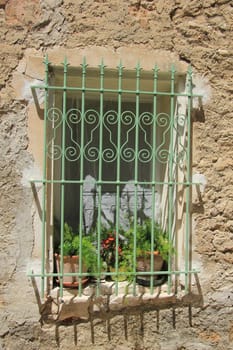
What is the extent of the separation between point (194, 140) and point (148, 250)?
32.6 inches

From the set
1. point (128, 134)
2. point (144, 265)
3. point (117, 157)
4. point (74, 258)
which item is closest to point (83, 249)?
point (74, 258)

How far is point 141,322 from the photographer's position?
2.92m

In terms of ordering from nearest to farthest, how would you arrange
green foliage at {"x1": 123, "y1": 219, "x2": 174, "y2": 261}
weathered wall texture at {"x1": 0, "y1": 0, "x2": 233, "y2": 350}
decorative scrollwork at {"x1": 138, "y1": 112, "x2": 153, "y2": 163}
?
weathered wall texture at {"x1": 0, "y1": 0, "x2": 233, "y2": 350}, green foliage at {"x1": 123, "y1": 219, "x2": 174, "y2": 261}, decorative scrollwork at {"x1": 138, "y1": 112, "x2": 153, "y2": 163}

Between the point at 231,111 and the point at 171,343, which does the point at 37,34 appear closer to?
Answer: the point at 231,111

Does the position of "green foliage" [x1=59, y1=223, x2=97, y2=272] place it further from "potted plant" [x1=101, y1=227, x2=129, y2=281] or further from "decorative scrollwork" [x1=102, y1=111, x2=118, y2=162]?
"decorative scrollwork" [x1=102, y1=111, x2=118, y2=162]

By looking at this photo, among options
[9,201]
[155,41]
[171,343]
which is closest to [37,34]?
[155,41]

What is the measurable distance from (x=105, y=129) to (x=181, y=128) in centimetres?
56

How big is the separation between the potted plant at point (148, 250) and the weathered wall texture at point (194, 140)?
0.23 m

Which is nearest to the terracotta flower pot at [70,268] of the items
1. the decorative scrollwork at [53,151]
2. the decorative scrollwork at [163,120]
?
the decorative scrollwork at [53,151]

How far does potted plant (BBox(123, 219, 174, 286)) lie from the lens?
116 inches

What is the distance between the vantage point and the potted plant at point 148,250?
2941 millimetres

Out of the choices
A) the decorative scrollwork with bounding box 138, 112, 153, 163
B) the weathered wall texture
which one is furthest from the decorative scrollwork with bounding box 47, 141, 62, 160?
the decorative scrollwork with bounding box 138, 112, 153, 163

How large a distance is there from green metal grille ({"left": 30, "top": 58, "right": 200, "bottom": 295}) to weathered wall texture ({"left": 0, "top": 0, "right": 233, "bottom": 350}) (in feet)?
0.41

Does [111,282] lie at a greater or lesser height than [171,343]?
greater
